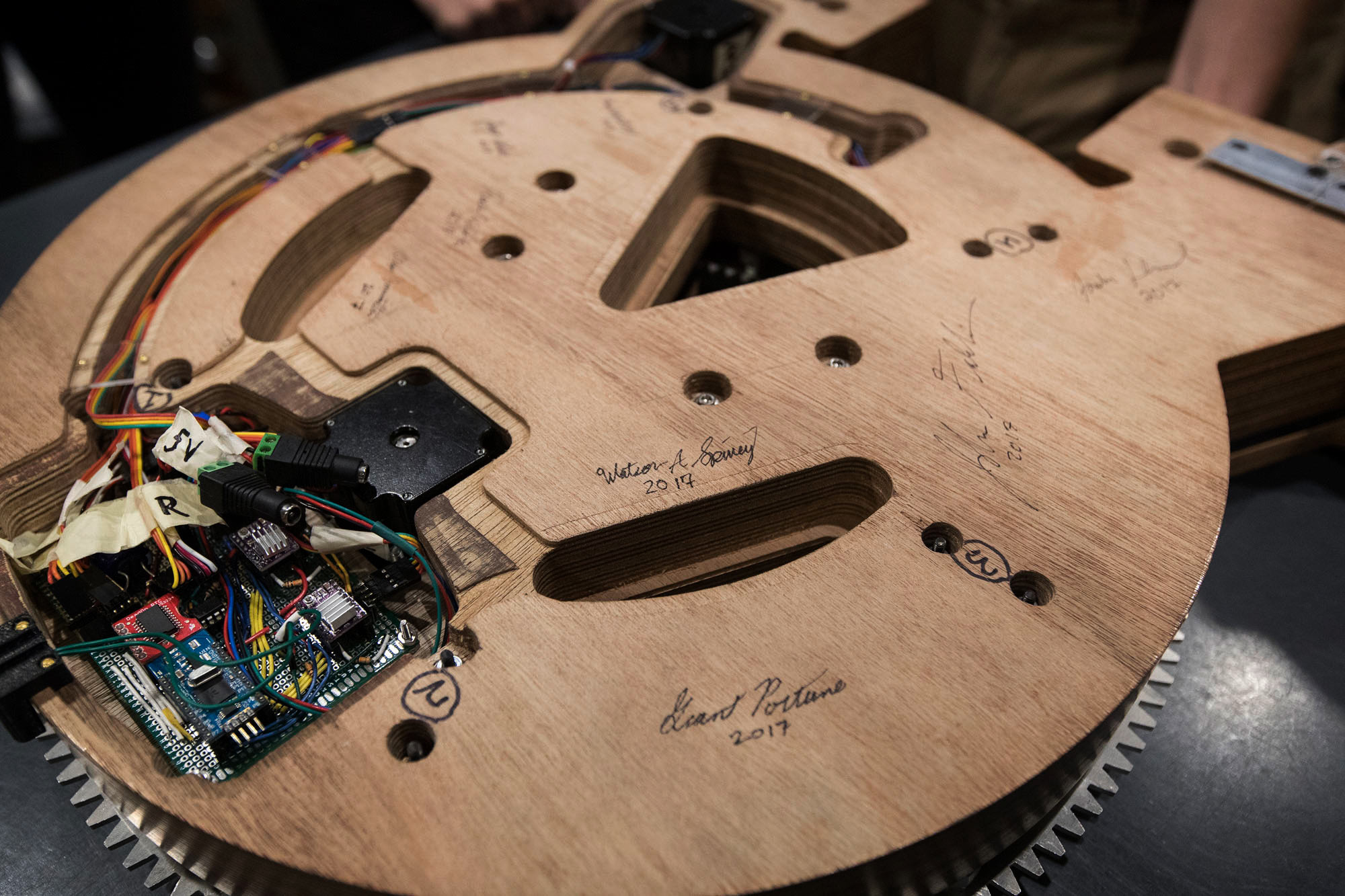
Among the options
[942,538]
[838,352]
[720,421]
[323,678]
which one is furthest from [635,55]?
[323,678]

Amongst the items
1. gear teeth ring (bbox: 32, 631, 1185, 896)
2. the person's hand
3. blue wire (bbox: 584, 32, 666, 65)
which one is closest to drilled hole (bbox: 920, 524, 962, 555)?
gear teeth ring (bbox: 32, 631, 1185, 896)

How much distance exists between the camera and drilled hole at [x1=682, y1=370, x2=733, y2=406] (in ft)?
4.17

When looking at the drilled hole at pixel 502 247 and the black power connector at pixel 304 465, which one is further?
the drilled hole at pixel 502 247

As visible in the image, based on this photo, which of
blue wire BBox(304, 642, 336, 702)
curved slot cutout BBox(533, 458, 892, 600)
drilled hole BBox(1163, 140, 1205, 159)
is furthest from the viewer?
drilled hole BBox(1163, 140, 1205, 159)

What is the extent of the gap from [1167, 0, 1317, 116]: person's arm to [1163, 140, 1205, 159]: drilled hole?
23 centimetres

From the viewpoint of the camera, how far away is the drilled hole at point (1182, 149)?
1.63 m

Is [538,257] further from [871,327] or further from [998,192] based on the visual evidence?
[998,192]

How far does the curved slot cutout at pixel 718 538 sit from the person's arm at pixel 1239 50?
45.3 inches

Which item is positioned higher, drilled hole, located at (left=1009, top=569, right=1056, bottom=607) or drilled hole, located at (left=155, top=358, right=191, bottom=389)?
drilled hole, located at (left=155, top=358, right=191, bottom=389)

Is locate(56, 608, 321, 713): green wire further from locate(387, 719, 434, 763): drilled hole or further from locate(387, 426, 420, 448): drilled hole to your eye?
locate(387, 426, 420, 448): drilled hole

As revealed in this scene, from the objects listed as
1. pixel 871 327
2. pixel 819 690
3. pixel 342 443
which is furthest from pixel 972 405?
pixel 342 443

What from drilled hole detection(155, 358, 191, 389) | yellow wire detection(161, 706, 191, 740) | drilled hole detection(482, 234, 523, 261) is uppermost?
drilled hole detection(482, 234, 523, 261)
